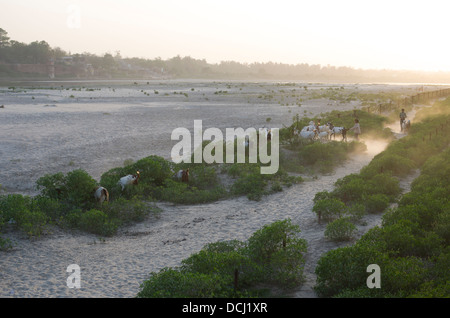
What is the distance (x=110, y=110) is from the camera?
4016 cm

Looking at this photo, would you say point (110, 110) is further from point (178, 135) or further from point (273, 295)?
point (273, 295)

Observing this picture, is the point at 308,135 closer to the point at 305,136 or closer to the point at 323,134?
the point at 305,136

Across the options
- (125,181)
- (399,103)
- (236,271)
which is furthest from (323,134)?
(399,103)

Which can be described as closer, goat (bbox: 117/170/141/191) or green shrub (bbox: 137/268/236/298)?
green shrub (bbox: 137/268/236/298)

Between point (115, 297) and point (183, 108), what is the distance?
36.9m

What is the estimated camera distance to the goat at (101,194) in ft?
43.5

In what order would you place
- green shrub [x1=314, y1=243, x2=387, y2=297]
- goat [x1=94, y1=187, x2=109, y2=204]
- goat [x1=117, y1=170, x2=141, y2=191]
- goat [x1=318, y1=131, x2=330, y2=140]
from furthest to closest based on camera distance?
goat [x1=318, y1=131, x2=330, y2=140], goat [x1=117, y1=170, x2=141, y2=191], goat [x1=94, y1=187, x2=109, y2=204], green shrub [x1=314, y1=243, x2=387, y2=297]

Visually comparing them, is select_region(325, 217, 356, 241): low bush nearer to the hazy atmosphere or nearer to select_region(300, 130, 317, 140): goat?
the hazy atmosphere

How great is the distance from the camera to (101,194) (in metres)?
13.3

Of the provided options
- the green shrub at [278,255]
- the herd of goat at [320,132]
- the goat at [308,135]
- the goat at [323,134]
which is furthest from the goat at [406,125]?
the green shrub at [278,255]

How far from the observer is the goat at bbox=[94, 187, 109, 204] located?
43.5ft

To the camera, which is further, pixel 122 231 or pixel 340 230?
pixel 122 231

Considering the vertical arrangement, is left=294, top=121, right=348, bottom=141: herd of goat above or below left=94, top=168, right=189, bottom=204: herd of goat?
above

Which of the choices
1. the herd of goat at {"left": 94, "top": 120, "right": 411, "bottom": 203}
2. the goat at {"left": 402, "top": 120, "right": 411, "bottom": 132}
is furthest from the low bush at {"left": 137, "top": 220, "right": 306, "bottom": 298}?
the goat at {"left": 402, "top": 120, "right": 411, "bottom": 132}
